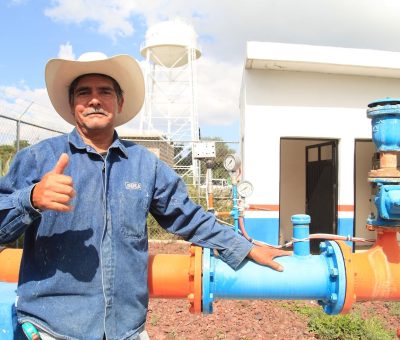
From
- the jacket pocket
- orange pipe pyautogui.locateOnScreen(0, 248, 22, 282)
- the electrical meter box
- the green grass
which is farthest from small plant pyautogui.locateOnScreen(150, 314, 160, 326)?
the electrical meter box

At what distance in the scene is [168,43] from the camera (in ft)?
66.6

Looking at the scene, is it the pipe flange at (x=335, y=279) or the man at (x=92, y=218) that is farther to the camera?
the pipe flange at (x=335, y=279)

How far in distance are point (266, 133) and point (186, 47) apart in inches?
615

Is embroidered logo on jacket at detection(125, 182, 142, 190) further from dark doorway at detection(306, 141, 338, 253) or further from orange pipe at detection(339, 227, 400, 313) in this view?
dark doorway at detection(306, 141, 338, 253)

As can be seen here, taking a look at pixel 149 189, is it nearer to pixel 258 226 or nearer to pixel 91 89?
pixel 91 89

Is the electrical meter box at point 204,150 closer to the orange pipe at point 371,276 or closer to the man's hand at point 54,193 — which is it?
the orange pipe at point 371,276

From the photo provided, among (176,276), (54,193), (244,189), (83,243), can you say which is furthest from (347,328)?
(54,193)

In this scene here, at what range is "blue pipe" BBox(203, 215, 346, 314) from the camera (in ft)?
5.25

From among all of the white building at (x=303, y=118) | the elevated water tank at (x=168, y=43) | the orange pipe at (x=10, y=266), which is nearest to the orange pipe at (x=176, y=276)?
the orange pipe at (x=10, y=266)

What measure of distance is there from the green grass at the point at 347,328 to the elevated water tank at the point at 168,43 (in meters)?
18.6

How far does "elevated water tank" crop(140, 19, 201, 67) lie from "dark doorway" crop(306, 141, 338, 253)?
45.7ft

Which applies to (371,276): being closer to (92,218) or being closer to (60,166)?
(92,218)

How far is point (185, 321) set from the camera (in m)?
3.88

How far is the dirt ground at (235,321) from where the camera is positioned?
3.57 m
